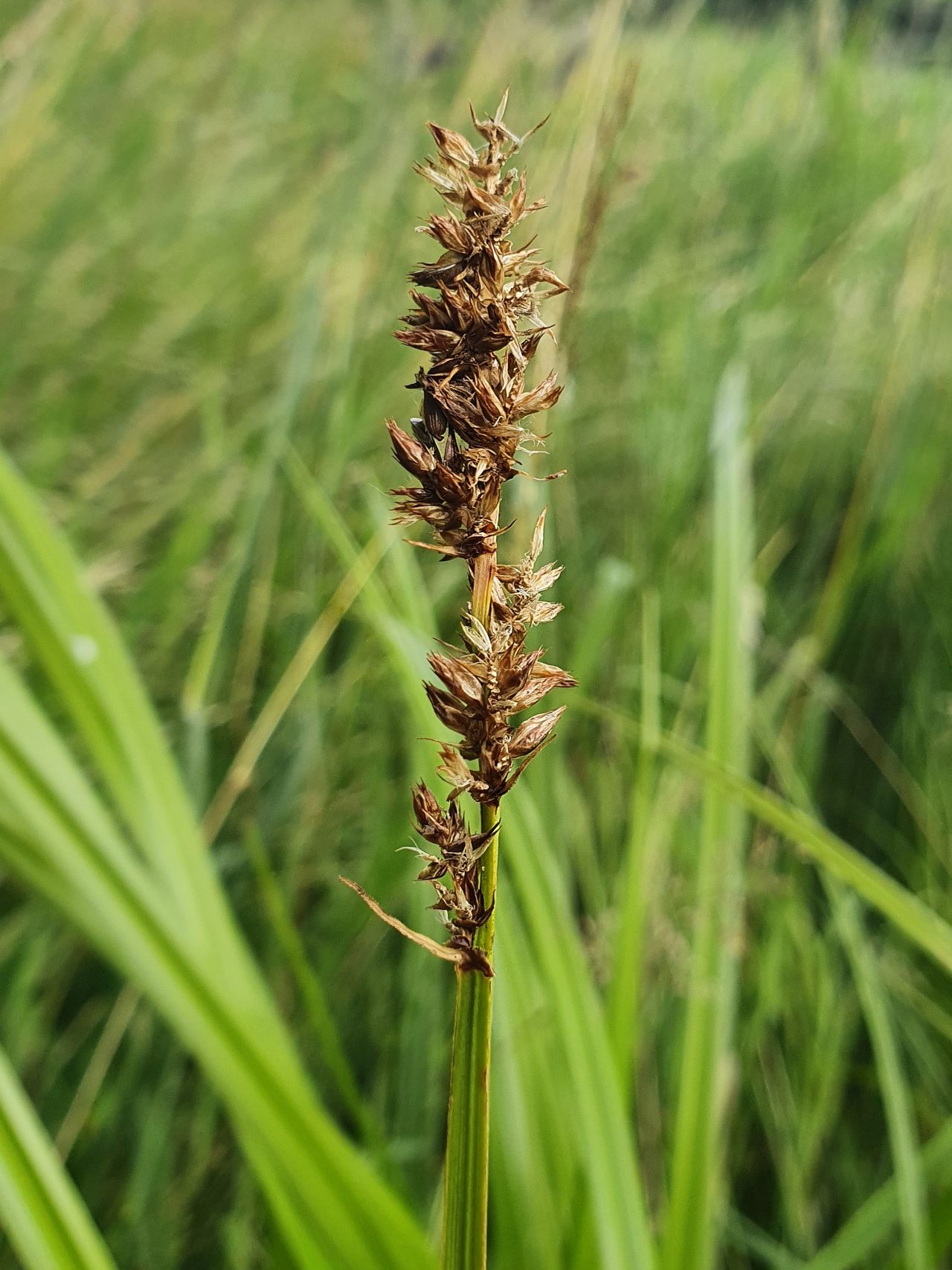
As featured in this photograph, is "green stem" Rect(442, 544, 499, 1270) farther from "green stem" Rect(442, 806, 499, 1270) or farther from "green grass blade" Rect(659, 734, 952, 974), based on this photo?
"green grass blade" Rect(659, 734, 952, 974)

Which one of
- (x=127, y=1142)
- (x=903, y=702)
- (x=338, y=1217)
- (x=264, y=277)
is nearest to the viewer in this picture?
(x=338, y=1217)

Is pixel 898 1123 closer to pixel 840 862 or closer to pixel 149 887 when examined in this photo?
pixel 840 862

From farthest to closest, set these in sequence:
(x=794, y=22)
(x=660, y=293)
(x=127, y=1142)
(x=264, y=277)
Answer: (x=794, y=22), (x=264, y=277), (x=660, y=293), (x=127, y=1142)

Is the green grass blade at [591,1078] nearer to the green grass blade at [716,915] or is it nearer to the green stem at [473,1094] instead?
the green grass blade at [716,915]

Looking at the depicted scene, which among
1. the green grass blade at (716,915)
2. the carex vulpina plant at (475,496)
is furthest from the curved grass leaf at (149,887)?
the carex vulpina plant at (475,496)

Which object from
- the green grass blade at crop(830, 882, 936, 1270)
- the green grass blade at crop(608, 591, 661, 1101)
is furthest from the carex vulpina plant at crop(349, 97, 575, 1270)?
the green grass blade at crop(830, 882, 936, 1270)

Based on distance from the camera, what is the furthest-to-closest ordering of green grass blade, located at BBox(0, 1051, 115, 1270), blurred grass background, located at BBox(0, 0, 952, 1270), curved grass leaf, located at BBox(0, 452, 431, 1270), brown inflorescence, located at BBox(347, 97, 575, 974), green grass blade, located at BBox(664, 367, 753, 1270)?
blurred grass background, located at BBox(0, 0, 952, 1270), green grass blade, located at BBox(664, 367, 753, 1270), curved grass leaf, located at BBox(0, 452, 431, 1270), green grass blade, located at BBox(0, 1051, 115, 1270), brown inflorescence, located at BBox(347, 97, 575, 974)

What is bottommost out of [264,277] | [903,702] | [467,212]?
[903,702]

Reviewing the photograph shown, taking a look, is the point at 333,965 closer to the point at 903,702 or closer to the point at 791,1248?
the point at 791,1248

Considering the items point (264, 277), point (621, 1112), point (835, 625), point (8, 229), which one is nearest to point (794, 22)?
point (264, 277)
